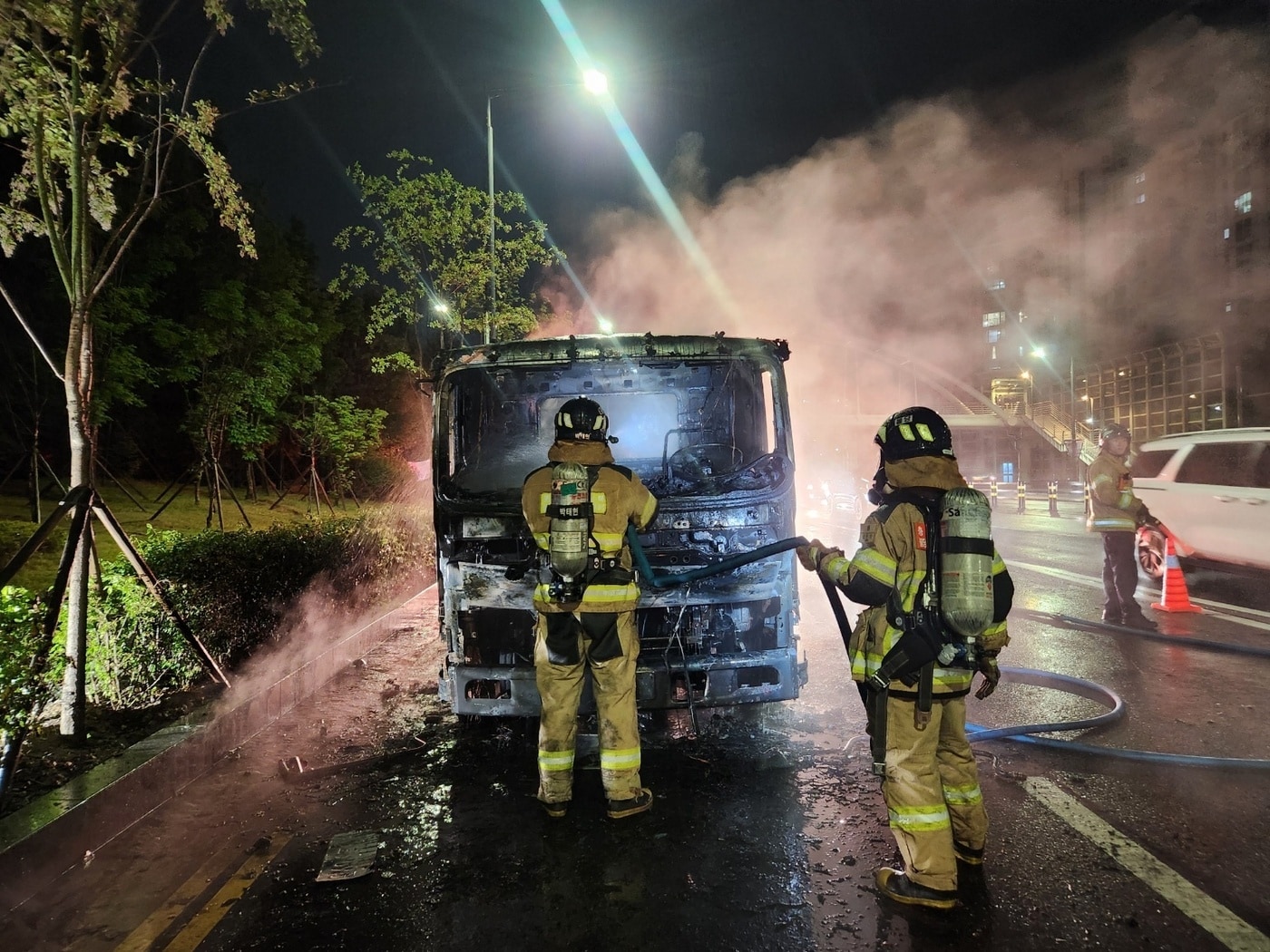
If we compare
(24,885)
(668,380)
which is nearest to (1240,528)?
(668,380)

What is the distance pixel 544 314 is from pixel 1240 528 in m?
12.5

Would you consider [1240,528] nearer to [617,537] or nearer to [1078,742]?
[1078,742]

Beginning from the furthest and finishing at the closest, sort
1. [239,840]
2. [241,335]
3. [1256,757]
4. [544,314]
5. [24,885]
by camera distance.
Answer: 1. [544,314]
2. [241,335]
3. [1256,757]
4. [239,840]
5. [24,885]

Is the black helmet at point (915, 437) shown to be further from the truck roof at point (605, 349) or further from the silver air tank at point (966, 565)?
the truck roof at point (605, 349)

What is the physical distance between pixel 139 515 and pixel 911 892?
51.5 ft

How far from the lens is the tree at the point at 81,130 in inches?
152

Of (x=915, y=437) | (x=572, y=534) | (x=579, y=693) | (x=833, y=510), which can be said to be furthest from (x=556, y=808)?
(x=833, y=510)

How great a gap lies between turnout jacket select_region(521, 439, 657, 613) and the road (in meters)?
0.99

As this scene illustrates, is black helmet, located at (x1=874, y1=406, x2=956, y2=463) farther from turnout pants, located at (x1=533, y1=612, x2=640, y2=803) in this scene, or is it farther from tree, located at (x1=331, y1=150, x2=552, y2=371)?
tree, located at (x1=331, y1=150, x2=552, y2=371)

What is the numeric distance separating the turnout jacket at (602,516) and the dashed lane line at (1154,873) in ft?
6.99

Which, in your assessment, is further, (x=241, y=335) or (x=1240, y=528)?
(x=241, y=335)

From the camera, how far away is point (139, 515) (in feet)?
47.1

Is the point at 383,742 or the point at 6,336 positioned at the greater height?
the point at 6,336

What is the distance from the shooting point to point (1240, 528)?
796 centimetres
